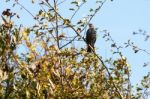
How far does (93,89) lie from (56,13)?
3.61 metres

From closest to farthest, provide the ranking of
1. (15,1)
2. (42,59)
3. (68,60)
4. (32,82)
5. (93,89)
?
(32,82) < (42,59) < (15,1) < (68,60) < (93,89)

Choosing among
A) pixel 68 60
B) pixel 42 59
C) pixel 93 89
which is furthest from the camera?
pixel 93 89

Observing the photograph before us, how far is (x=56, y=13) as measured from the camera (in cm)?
865

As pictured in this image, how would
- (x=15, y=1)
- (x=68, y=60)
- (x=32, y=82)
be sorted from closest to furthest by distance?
1. (x=32, y=82)
2. (x=15, y=1)
3. (x=68, y=60)

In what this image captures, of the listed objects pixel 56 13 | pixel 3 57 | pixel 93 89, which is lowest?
pixel 93 89

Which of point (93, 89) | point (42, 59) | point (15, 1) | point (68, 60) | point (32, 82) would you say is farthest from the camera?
point (93, 89)

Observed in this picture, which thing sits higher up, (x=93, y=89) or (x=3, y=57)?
(x=3, y=57)

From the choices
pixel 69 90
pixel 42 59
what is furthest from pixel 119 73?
pixel 42 59

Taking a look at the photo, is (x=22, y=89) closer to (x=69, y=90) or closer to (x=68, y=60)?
(x=69, y=90)

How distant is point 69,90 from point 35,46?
103 centimetres

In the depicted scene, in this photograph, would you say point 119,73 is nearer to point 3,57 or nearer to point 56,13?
point 56,13

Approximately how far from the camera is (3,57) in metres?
7.85

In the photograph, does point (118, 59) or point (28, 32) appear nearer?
point (28, 32)

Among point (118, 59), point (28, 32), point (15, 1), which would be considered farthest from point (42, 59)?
point (118, 59)
